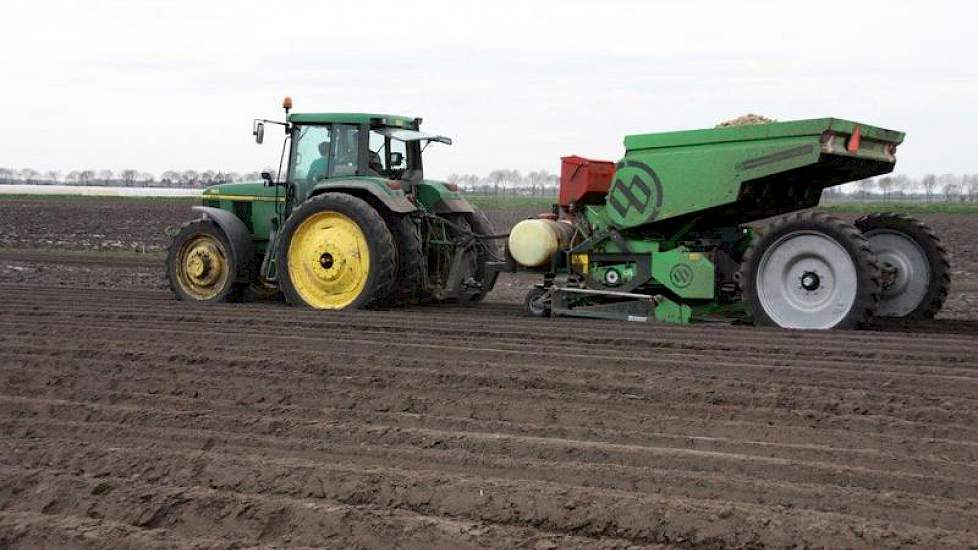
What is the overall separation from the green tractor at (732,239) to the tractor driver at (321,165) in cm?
212

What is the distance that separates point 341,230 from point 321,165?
0.89m

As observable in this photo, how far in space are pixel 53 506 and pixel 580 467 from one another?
2.13 meters

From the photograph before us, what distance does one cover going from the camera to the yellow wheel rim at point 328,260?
1080 centimetres

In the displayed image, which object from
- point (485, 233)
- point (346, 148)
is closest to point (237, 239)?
point (346, 148)

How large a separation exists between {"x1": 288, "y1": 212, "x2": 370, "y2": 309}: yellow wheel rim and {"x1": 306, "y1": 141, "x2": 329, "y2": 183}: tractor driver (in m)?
0.59

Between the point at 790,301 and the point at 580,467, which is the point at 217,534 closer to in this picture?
the point at 580,467

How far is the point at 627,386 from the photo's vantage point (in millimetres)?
6539

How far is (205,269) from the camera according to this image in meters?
11.7

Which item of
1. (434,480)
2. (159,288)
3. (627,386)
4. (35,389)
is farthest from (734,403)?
(159,288)

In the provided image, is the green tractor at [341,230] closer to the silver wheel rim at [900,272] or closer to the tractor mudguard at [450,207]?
the tractor mudguard at [450,207]

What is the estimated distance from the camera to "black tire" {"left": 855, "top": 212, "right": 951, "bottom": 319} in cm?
980

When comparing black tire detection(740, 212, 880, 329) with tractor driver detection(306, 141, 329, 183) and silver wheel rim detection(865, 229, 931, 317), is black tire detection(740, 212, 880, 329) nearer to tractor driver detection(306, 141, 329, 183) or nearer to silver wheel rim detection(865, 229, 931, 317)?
silver wheel rim detection(865, 229, 931, 317)

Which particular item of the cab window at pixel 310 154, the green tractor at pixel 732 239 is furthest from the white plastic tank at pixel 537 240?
the cab window at pixel 310 154

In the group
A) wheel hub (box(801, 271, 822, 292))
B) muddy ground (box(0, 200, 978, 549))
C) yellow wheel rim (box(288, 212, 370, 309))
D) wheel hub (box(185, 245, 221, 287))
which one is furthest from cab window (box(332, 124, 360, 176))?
wheel hub (box(801, 271, 822, 292))
